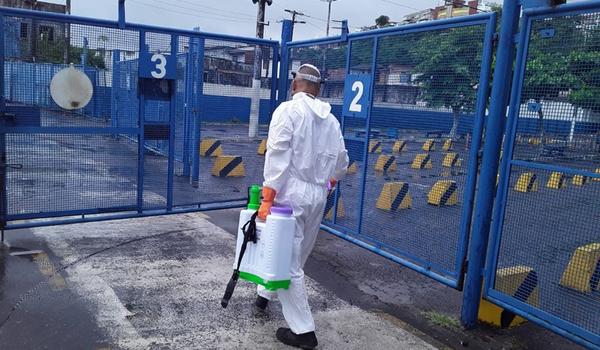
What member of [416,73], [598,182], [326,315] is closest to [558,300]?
[598,182]

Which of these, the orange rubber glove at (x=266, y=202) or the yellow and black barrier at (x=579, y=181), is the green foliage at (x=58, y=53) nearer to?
the orange rubber glove at (x=266, y=202)

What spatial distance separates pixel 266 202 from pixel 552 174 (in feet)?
7.39

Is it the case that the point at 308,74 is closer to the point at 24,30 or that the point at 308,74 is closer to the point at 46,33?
the point at 46,33

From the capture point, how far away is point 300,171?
375 cm

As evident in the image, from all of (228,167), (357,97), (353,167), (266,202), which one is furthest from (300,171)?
(228,167)

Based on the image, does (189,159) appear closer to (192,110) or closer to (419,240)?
(192,110)

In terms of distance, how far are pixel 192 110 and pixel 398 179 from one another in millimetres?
3396

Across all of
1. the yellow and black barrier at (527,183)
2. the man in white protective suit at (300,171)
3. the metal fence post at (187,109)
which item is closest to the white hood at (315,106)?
the man in white protective suit at (300,171)

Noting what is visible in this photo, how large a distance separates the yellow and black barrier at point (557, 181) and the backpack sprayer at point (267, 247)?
2032mm

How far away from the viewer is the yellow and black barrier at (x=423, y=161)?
16.8 ft

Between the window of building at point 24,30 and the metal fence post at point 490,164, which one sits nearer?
the metal fence post at point 490,164

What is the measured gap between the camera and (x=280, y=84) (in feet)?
24.2

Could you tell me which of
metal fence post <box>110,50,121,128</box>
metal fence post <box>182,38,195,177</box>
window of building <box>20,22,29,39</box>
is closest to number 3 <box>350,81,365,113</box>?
metal fence post <box>182,38,195,177</box>

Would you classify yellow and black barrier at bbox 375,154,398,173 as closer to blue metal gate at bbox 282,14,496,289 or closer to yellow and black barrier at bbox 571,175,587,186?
blue metal gate at bbox 282,14,496,289
